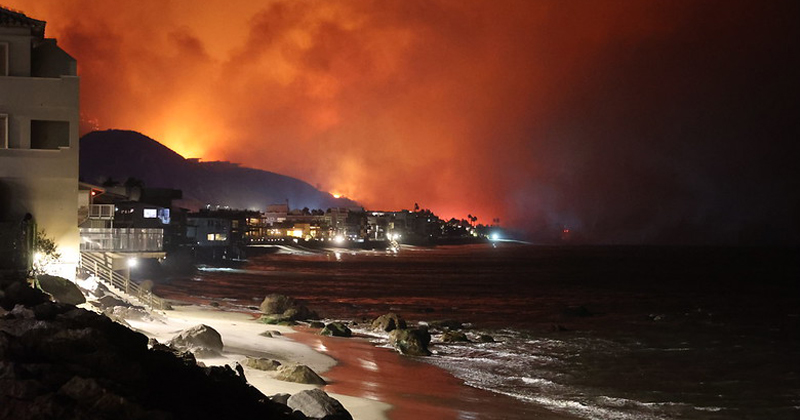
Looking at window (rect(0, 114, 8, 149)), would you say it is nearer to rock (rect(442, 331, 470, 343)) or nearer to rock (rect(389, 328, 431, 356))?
rock (rect(389, 328, 431, 356))

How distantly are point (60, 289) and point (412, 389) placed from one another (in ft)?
40.4

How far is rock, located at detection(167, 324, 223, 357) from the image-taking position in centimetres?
2264

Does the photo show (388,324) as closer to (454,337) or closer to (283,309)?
(454,337)

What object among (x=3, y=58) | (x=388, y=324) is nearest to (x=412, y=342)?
(x=388, y=324)

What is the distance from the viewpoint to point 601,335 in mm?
43344

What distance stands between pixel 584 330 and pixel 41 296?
3492cm

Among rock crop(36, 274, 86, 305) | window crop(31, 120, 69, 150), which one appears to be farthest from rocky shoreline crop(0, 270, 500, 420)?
window crop(31, 120, 69, 150)

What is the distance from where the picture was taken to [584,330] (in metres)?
45.4

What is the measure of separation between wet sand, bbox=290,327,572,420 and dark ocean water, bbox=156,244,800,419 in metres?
1.09

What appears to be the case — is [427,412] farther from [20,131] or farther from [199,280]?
[199,280]

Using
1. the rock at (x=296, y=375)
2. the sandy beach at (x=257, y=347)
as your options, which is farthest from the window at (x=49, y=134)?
the rock at (x=296, y=375)

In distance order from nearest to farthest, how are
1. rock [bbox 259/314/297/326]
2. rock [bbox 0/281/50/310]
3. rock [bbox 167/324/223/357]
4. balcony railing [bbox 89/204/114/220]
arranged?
1. rock [bbox 0/281/50/310]
2. rock [bbox 167/324/223/357]
3. balcony railing [bbox 89/204/114/220]
4. rock [bbox 259/314/297/326]

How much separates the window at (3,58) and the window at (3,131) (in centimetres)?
158

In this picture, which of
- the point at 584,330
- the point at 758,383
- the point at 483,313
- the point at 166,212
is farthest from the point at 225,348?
the point at 166,212
